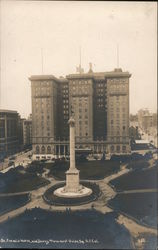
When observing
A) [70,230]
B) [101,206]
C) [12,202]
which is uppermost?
[12,202]

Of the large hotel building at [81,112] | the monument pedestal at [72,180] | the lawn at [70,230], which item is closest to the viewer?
the lawn at [70,230]

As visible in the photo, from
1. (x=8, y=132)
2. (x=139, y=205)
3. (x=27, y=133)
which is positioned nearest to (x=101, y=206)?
(x=139, y=205)

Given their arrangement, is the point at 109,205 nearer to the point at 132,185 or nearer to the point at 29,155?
the point at 132,185

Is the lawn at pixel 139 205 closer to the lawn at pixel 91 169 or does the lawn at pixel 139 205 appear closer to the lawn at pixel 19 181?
the lawn at pixel 91 169

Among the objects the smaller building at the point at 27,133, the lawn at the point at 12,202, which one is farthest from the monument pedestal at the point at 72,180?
the smaller building at the point at 27,133

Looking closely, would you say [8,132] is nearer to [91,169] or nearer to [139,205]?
[91,169]

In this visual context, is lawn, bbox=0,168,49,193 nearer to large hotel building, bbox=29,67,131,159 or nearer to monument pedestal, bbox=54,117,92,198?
large hotel building, bbox=29,67,131,159

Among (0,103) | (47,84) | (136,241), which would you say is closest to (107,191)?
(136,241)
